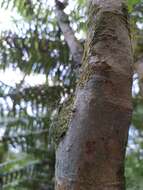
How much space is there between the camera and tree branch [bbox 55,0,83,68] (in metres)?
0.77

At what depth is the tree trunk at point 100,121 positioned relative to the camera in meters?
0.38

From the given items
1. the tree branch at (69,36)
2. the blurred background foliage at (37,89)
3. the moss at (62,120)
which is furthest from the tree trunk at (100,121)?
the blurred background foliage at (37,89)

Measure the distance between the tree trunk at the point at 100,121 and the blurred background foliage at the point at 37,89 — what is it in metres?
0.59

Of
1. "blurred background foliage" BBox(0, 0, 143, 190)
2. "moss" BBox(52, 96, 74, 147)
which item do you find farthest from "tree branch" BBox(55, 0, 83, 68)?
"moss" BBox(52, 96, 74, 147)

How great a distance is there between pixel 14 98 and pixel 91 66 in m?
1.02

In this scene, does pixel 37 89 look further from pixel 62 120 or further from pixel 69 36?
pixel 62 120

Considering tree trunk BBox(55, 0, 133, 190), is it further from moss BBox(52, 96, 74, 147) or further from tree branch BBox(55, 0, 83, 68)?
tree branch BBox(55, 0, 83, 68)

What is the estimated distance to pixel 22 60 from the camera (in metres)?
1.40

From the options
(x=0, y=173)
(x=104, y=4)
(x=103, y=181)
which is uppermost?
(x=104, y=4)

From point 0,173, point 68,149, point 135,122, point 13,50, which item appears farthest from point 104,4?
point 0,173

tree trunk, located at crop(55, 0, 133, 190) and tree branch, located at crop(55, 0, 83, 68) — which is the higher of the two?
tree branch, located at crop(55, 0, 83, 68)

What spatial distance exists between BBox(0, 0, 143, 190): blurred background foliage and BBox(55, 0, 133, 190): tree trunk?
0.59 metres

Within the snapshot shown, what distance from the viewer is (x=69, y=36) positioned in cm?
→ 85

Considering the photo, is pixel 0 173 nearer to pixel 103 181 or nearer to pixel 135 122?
pixel 135 122
